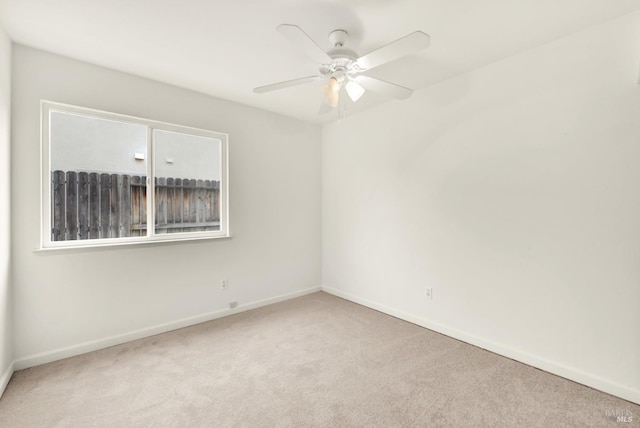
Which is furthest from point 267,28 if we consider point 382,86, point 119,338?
point 119,338

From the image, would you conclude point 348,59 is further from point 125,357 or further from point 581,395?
point 125,357

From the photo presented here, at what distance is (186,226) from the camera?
10.5 ft

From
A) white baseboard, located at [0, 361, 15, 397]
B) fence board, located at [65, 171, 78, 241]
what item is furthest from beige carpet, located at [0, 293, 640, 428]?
fence board, located at [65, 171, 78, 241]

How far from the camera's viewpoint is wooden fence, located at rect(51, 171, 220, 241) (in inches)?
97.3

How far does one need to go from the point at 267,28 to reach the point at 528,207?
2.39 meters

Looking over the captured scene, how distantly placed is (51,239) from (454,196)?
355 centimetres

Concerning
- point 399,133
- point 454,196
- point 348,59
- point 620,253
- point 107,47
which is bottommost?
point 620,253

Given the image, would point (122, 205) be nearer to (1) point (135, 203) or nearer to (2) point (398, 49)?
(1) point (135, 203)

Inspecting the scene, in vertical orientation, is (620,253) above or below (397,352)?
above

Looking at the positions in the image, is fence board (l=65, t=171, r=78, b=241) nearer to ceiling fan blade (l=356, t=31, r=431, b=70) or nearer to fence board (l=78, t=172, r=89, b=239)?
fence board (l=78, t=172, r=89, b=239)

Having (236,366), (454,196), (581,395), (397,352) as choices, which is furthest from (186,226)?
(581,395)

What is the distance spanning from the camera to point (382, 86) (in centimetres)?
217

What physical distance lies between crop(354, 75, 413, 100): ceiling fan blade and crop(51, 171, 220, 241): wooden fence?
203cm

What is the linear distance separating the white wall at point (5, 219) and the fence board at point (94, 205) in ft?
1.66
